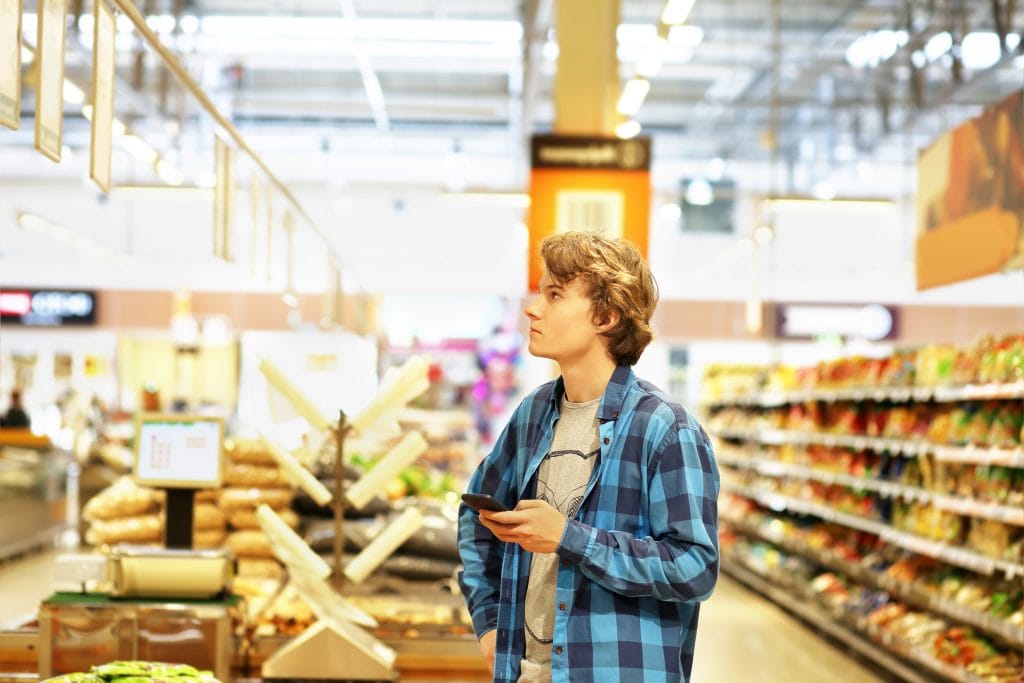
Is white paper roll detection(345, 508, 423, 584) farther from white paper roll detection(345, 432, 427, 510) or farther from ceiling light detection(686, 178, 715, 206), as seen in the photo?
ceiling light detection(686, 178, 715, 206)

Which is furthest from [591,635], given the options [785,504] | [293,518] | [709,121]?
[709,121]

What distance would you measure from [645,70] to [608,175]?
5.27 ft

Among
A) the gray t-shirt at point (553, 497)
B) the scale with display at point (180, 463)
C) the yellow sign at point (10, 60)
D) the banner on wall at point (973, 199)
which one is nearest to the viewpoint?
the gray t-shirt at point (553, 497)

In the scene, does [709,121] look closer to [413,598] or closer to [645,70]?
[645,70]

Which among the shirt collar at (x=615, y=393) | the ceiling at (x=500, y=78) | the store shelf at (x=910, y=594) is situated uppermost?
the ceiling at (x=500, y=78)

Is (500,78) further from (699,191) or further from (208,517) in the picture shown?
(208,517)

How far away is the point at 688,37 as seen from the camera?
47.3ft

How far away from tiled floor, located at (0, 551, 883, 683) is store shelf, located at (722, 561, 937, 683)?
10 cm

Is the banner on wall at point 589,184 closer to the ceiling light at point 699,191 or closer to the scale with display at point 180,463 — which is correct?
the scale with display at point 180,463

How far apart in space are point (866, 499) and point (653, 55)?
10.8 ft

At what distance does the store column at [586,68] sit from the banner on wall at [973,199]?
194 cm

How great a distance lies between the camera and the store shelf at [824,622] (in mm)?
6859

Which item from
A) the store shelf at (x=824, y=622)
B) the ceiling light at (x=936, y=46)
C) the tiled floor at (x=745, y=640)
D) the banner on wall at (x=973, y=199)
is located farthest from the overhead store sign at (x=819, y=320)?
the banner on wall at (x=973, y=199)

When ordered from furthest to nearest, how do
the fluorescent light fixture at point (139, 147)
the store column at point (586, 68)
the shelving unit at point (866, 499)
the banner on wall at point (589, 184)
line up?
the fluorescent light fixture at point (139, 147), the store column at point (586, 68), the banner on wall at point (589, 184), the shelving unit at point (866, 499)
